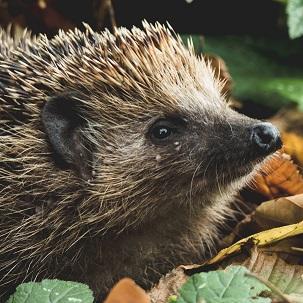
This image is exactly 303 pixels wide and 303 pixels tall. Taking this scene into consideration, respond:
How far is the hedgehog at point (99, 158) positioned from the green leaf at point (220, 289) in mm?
765

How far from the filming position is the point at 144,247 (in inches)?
150

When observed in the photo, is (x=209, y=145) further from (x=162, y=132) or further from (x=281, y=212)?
(x=281, y=212)

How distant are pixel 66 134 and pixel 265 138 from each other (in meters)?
1.00

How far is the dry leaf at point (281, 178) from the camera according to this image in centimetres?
422

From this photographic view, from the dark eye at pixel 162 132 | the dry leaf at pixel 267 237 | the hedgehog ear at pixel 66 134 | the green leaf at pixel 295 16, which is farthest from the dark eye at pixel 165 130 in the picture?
the green leaf at pixel 295 16

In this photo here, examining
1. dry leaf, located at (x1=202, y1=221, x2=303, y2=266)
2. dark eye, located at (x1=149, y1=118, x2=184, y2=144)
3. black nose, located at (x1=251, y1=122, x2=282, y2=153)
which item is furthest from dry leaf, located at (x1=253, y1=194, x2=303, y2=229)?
dark eye, located at (x1=149, y1=118, x2=184, y2=144)

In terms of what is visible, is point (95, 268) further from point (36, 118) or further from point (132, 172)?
point (36, 118)

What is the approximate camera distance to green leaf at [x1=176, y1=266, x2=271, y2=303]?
9.00ft

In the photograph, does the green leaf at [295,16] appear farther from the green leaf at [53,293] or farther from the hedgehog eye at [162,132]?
the green leaf at [53,293]

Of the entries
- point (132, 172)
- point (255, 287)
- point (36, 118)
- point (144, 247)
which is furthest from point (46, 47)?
point (255, 287)

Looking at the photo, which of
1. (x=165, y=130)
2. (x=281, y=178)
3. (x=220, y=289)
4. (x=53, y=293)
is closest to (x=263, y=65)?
(x=281, y=178)

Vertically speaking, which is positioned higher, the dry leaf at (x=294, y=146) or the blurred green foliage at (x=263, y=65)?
the blurred green foliage at (x=263, y=65)

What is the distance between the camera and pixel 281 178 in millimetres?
4270

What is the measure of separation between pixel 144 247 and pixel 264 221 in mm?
673
